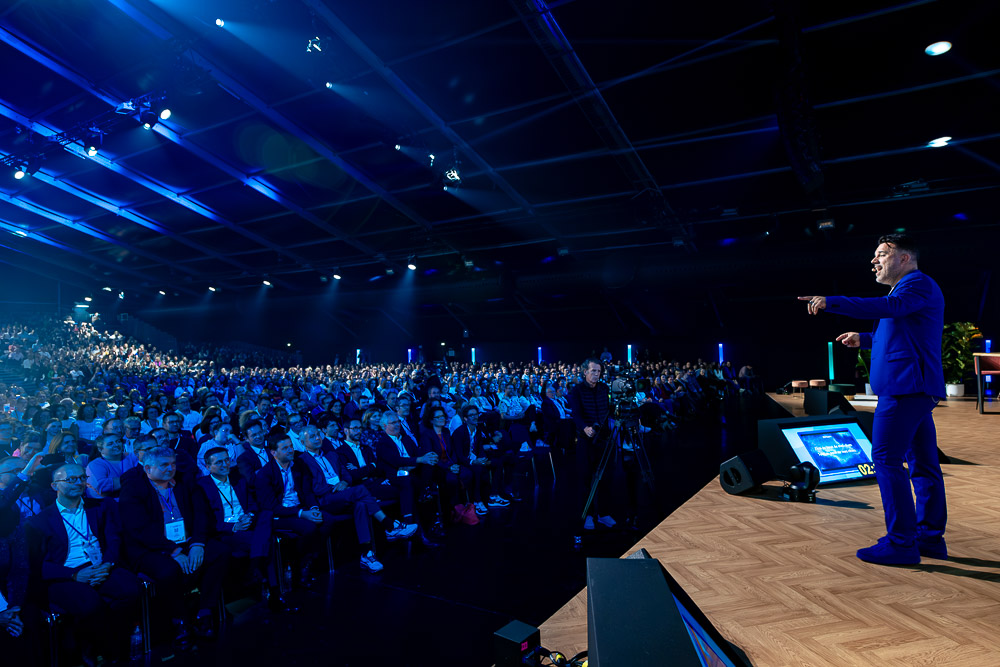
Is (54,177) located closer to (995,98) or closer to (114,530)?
(114,530)

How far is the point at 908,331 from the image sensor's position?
2521 millimetres

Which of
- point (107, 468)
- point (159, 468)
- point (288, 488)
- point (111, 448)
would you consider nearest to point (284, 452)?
point (288, 488)

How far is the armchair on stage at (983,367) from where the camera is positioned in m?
8.12

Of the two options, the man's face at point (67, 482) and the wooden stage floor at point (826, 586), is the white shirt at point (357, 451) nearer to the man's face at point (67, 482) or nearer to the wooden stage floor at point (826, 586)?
the man's face at point (67, 482)

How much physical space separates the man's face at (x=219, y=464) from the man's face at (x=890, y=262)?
4319 mm

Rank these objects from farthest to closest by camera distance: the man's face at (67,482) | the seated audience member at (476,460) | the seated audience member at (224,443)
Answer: the seated audience member at (476,460) → the seated audience member at (224,443) → the man's face at (67,482)

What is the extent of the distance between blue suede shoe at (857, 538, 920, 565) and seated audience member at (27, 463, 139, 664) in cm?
396

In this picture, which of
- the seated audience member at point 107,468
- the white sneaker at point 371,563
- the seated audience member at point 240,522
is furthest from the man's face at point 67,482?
the white sneaker at point 371,563

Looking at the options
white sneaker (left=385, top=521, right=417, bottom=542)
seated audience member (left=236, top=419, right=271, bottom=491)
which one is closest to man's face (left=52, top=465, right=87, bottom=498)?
seated audience member (left=236, top=419, right=271, bottom=491)

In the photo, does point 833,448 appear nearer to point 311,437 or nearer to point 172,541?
point 311,437

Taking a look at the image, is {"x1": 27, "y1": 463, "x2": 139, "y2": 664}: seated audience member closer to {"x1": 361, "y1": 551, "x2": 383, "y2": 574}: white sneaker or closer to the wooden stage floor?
{"x1": 361, "y1": 551, "x2": 383, "y2": 574}: white sneaker

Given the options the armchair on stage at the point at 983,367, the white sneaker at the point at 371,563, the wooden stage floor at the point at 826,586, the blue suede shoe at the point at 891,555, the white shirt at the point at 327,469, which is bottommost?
the white sneaker at the point at 371,563

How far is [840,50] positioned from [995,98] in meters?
3.13

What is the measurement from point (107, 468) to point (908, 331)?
6.12 meters
